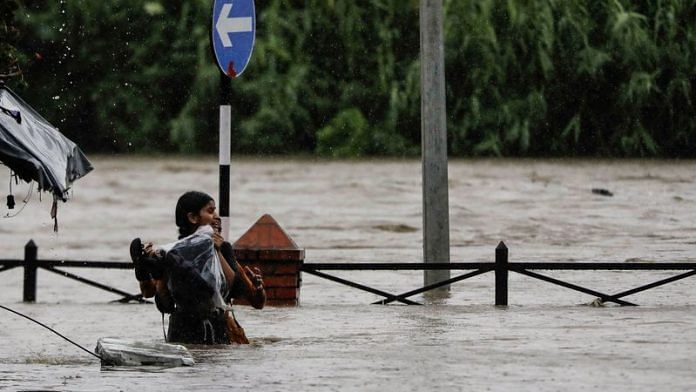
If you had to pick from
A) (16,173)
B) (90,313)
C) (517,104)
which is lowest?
(90,313)

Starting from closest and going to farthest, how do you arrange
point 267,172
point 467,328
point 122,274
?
point 467,328 → point 122,274 → point 267,172

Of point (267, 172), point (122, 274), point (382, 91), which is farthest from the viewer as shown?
point (382, 91)

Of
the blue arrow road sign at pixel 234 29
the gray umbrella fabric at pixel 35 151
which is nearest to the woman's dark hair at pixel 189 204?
the gray umbrella fabric at pixel 35 151

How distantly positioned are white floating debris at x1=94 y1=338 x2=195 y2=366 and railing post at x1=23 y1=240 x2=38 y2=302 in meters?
7.18

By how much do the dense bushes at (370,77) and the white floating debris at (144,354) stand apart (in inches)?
1427

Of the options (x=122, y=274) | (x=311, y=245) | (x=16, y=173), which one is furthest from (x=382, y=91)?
(x=16, y=173)

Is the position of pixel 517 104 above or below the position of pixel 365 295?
above

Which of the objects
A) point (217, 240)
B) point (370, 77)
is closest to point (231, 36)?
point (217, 240)

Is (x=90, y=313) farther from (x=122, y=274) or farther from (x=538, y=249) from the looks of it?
(x=538, y=249)

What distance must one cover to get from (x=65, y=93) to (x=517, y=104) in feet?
49.3

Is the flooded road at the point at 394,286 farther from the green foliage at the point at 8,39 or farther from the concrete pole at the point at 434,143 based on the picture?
the green foliage at the point at 8,39

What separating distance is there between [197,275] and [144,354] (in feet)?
2.21

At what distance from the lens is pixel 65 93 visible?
175 feet

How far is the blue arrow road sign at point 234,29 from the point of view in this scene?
14.9m
